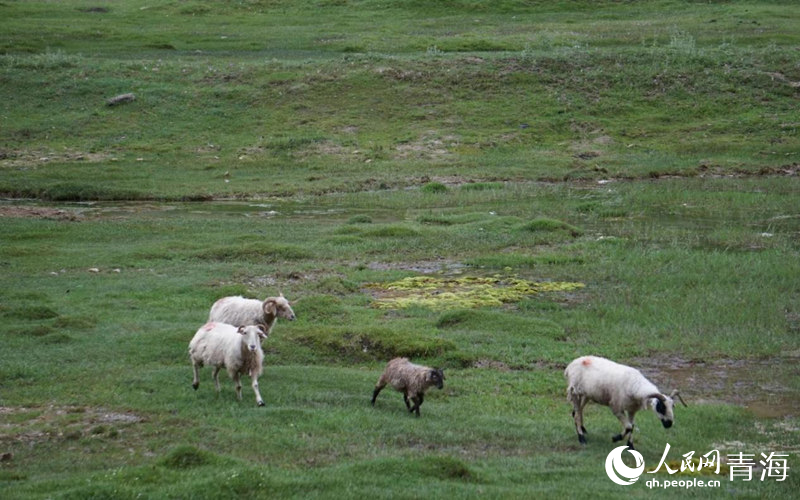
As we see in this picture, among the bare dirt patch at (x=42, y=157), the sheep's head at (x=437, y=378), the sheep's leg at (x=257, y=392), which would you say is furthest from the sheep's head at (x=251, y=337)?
the bare dirt patch at (x=42, y=157)

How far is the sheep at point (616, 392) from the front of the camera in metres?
13.4

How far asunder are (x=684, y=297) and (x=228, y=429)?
1374cm

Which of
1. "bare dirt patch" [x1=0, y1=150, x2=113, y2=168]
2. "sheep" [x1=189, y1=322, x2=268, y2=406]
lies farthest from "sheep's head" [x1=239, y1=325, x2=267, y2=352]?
"bare dirt patch" [x1=0, y1=150, x2=113, y2=168]

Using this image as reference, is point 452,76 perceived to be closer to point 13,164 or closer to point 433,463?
point 13,164

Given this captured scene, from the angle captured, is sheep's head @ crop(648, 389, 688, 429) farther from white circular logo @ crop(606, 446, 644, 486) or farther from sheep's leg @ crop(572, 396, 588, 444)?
sheep's leg @ crop(572, 396, 588, 444)

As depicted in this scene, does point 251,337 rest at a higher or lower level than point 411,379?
higher

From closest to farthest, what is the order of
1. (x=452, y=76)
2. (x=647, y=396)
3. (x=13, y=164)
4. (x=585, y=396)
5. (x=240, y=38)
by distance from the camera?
(x=647, y=396)
(x=585, y=396)
(x=13, y=164)
(x=452, y=76)
(x=240, y=38)

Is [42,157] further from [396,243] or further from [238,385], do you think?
[238,385]

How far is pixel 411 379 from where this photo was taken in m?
15.3

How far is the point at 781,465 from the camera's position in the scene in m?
13.6

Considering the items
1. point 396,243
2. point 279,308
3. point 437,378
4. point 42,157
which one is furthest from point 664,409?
point 42,157

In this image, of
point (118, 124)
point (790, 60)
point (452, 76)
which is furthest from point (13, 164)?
point (790, 60)

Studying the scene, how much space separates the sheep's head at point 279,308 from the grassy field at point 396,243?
1.06 metres

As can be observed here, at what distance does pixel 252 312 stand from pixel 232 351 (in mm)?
2924
